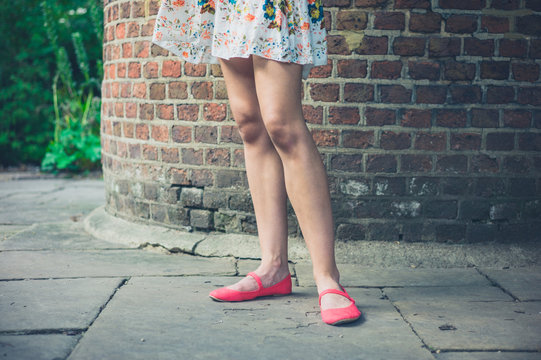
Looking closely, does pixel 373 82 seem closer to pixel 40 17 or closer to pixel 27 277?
pixel 27 277

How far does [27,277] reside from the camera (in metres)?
2.24

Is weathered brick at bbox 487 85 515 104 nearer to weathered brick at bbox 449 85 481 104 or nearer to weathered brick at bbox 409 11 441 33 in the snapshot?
weathered brick at bbox 449 85 481 104

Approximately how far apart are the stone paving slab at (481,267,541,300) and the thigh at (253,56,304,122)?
1.11 meters

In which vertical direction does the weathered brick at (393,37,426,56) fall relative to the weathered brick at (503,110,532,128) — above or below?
above

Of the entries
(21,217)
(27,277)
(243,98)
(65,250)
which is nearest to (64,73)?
(21,217)

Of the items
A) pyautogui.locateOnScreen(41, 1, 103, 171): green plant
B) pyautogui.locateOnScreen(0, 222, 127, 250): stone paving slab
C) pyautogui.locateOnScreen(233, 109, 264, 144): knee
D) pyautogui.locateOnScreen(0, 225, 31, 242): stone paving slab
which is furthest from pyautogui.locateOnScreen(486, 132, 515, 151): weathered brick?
pyautogui.locateOnScreen(41, 1, 103, 171): green plant

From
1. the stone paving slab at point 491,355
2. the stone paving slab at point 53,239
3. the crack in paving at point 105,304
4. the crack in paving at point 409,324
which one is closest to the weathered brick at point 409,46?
the crack in paving at point 409,324

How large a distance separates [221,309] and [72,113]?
5298 millimetres

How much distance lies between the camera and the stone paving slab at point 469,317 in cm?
156

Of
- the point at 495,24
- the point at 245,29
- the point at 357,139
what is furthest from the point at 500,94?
the point at 245,29

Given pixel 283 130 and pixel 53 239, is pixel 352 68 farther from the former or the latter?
pixel 53 239

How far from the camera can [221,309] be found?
1861mm

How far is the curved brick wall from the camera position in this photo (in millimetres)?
2420

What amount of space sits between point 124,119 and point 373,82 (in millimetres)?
1428
